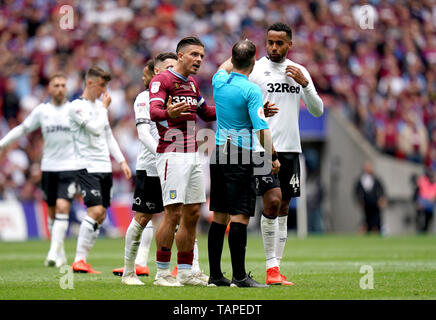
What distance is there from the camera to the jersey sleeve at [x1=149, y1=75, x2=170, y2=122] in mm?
7953

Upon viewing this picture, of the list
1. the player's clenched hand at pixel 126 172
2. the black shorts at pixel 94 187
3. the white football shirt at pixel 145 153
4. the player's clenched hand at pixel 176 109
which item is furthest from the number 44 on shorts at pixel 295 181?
the black shorts at pixel 94 187

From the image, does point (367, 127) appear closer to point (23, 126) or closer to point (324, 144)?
point (324, 144)

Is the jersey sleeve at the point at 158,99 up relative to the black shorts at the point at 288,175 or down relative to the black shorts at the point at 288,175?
up

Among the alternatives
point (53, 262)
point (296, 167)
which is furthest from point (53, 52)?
point (296, 167)

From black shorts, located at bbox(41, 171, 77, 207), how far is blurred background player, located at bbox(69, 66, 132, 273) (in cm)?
154

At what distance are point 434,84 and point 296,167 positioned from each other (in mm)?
20986

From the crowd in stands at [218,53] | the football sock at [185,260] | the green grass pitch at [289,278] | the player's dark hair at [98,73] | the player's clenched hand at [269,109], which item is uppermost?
the crowd in stands at [218,53]

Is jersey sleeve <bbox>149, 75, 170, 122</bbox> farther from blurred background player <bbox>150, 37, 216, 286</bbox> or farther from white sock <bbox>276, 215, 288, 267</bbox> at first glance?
white sock <bbox>276, 215, 288, 267</bbox>

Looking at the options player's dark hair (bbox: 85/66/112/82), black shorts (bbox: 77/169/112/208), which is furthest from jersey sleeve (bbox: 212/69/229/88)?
black shorts (bbox: 77/169/112/208)

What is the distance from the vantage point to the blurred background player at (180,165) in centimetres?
824

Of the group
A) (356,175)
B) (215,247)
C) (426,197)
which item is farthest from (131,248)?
(356,175)

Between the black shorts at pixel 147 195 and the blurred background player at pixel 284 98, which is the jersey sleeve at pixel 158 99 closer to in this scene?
the black shorts at pixel 147 195

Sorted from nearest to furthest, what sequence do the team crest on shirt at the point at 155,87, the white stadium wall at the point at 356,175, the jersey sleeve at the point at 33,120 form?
the team crest on shirt at the point at 155,87 → the jersey sleeve at the point at 33,120 → the white stadium wall at the point at 356,175

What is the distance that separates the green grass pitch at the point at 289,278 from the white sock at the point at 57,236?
341 millimetres
